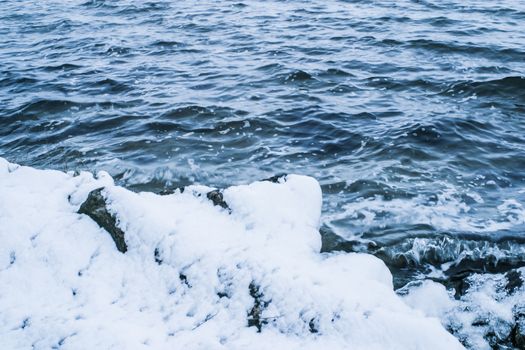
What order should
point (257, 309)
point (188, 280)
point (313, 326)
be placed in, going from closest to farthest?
point (313, 326) < point (257, 309) < point (188, 280)

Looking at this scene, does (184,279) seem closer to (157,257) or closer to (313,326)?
(157,257)

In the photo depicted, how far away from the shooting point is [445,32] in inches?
610

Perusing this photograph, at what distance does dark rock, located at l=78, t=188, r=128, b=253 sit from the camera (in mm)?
5230

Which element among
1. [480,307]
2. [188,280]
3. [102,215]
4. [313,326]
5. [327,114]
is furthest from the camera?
[327,114]

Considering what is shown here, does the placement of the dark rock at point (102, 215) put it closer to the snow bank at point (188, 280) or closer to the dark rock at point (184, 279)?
the snow bank at point (188, 280)

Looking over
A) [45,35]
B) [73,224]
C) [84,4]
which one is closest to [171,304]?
[73,224]

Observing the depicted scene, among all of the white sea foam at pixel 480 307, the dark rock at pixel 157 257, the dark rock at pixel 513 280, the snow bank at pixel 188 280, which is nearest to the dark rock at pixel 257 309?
the snow bank at pixel 188 280

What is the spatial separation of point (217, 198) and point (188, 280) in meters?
1.40

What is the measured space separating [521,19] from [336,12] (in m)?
6.69

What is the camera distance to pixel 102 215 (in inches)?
212

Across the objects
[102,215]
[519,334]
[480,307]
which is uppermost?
[102,215]

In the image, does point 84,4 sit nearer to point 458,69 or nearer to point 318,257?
point 458,69

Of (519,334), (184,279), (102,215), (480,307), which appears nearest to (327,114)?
(480,307)

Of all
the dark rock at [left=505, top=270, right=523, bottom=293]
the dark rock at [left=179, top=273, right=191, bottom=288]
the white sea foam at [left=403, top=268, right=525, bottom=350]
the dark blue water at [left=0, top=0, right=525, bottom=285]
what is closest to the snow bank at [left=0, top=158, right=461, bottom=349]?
the dark rock at [left=179, top=273, right=191, bottom=288]
